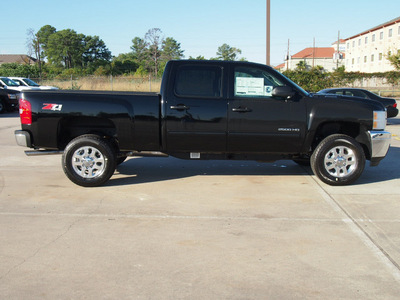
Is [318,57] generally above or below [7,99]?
above

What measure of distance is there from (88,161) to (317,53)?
115 meters

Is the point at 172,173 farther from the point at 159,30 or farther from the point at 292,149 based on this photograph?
the point at 159,30

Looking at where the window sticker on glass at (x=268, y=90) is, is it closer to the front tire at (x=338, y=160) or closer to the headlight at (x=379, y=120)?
the front tire at (x=338, y=160)

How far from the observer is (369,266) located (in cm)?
367

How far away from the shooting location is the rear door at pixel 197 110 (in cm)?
629

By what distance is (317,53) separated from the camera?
113 metres

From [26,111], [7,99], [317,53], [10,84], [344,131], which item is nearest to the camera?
[26,111]

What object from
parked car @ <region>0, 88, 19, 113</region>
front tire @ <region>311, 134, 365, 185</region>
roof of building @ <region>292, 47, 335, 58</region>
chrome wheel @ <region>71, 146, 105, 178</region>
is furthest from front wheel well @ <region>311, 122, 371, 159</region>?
roof of building @ <region>292, 47, 335, 58</region>

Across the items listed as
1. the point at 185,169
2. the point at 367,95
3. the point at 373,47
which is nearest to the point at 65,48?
the point at 373,47

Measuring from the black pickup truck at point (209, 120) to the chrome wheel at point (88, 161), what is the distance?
0.02 meters

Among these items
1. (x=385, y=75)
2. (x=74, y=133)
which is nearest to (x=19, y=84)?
(x=74, y=133)

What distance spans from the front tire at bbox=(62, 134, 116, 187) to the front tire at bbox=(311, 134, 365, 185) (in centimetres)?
329

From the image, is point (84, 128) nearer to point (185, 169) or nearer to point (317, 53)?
point (185, 169)

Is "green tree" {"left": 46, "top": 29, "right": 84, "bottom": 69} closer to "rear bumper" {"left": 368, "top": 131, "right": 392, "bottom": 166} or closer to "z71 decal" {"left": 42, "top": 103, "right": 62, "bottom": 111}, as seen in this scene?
"z71 decal" {"left": 42, "top": 103, "right": 62, "bottom": 111}
